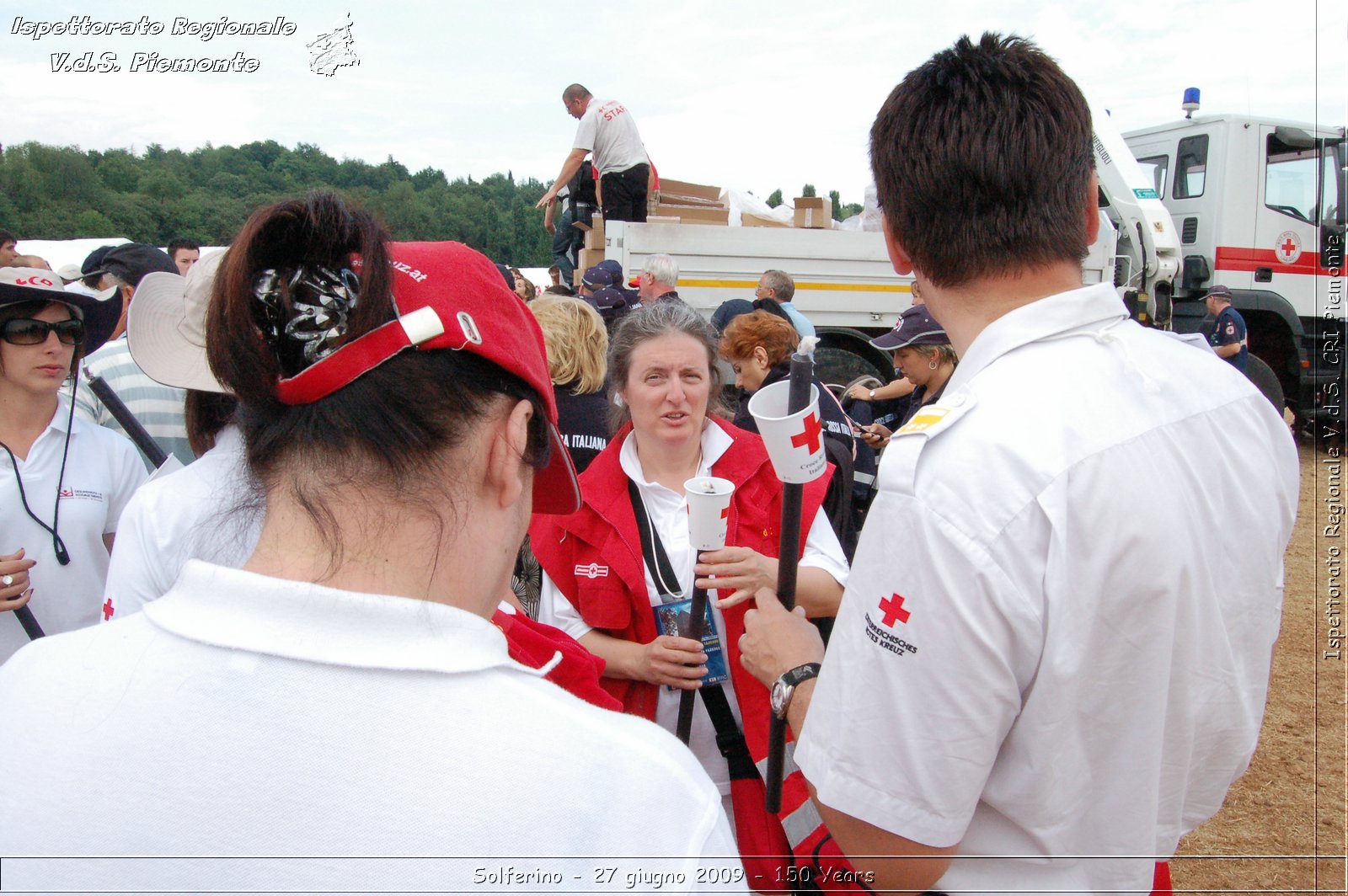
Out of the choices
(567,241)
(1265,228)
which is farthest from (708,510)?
(1265,228)

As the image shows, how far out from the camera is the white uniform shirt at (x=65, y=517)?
8.33 feet

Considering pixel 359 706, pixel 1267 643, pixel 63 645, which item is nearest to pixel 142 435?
pixel 63 645

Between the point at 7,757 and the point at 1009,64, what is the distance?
63.7 inches

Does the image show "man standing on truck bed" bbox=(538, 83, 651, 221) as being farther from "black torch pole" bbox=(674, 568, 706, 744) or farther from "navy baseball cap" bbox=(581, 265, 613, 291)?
"black torch pole" bbox=(674, 568, 706, 744)

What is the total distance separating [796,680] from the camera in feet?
5.32

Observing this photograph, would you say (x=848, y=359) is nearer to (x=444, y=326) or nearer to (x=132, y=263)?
(x=132, y=263)

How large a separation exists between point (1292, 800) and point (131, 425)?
523cm

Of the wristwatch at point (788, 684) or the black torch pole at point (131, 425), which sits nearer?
the wristwatch at point (788, 684)

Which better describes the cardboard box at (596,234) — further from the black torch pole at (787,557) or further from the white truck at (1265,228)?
the white truck at (1265,228)

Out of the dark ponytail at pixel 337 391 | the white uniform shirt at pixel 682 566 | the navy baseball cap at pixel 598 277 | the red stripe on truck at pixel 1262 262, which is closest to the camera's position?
the dark ponytail at pixel 337 391

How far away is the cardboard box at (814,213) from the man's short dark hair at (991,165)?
7.56m

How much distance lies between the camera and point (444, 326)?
875 millimetres

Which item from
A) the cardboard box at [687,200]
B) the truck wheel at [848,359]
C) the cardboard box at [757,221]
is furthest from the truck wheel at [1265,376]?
the cardboard box at [687,200]

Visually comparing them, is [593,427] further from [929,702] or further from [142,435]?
[929,702]
